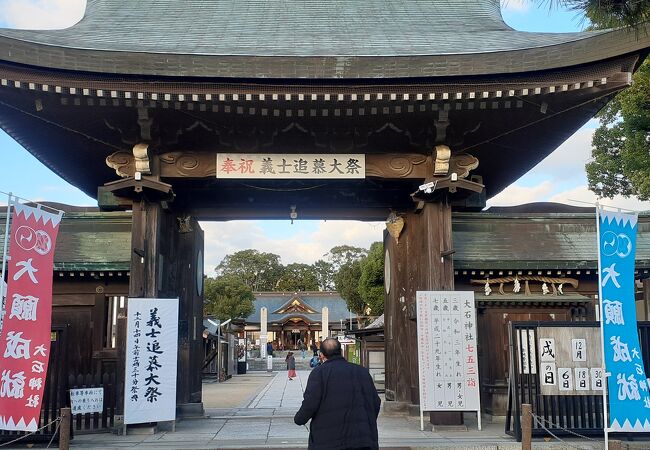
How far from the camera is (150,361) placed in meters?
10.0

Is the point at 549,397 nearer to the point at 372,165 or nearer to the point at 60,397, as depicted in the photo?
the point at 372,165

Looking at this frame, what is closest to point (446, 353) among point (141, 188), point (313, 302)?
point (141, 188)

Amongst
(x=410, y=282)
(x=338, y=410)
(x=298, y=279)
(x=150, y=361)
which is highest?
(x=298, y=279)

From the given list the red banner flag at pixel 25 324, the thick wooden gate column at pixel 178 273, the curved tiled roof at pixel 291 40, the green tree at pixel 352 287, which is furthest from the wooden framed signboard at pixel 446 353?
the green tree at pixel 352 287

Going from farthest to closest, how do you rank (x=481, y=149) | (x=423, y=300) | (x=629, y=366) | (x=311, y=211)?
(x=311, y=211) < (x=481, y=149) < (x=423, y=300) < (x=629, y=366)

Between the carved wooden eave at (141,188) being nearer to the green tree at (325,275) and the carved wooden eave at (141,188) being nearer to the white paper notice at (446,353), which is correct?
the white paper notice at (446,353)

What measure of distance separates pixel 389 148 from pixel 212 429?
558 cm

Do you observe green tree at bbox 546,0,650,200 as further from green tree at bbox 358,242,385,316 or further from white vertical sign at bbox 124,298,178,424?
green tree at bbox 358,242,385,316

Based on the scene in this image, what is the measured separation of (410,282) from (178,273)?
4.35 metres

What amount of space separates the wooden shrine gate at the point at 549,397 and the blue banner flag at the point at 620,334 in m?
1.07

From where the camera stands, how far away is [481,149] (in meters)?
11.9

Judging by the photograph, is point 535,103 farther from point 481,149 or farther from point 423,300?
point 423,300

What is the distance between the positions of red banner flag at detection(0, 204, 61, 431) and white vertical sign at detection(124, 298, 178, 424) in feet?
5.78

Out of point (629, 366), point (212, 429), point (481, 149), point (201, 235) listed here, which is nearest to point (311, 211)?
point (201, 235)
